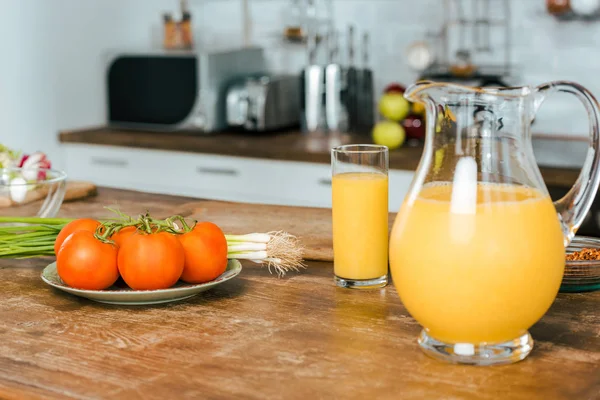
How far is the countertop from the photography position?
8.57 ft

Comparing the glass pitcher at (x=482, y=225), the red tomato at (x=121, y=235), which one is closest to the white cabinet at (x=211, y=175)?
the red tomato at (x=121, y=235)

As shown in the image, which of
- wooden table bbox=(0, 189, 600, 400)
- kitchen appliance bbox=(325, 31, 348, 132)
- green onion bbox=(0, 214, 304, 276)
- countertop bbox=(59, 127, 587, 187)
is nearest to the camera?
wooden table bbox=(0, 189, 600, 400)

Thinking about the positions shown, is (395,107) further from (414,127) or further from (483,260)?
(483,260)

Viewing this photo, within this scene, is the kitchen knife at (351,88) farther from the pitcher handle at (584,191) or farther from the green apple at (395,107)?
the pitcher handle at (584,191)

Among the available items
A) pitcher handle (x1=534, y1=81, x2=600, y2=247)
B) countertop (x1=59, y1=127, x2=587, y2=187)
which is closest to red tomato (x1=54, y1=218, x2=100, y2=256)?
pitcher handle (x1=534, y1=81, x2=600, y2=247)

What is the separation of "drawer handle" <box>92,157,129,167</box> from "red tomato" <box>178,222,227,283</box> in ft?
7.14

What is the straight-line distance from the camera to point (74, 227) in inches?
45.4

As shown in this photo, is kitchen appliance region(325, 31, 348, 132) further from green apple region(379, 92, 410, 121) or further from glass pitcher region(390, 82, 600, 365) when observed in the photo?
glass pitcher region(390, 82, 600, 365)

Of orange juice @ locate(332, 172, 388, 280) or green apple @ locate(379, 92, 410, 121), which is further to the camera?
green apple @ locate(379, 92, 410, 121)

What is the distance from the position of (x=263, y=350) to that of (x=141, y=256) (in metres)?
0.21

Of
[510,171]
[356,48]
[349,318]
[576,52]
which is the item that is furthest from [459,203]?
[356,48]

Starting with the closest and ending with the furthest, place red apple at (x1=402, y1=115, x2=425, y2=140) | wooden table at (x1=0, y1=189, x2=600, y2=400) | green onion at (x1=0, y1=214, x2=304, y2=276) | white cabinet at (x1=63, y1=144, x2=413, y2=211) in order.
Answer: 1. wooden table at (x1=0, y1=189, x2=600, y2=400)
2. green onion at (x1=0, y1=214, x2=304, y2=276)
3. white cabinet at (x1=63, y1=144, x2=413, y2=211)
4. red apple at (x1=402, y1=115, x2=425, y2=140)

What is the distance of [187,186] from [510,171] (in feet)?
7.57

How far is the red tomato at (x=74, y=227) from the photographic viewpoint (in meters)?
1.13
